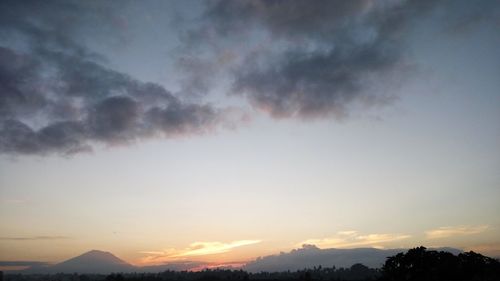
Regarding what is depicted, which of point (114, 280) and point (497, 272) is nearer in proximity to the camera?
point (497, 272)

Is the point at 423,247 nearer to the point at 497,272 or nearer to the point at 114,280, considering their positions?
the point at 497,272

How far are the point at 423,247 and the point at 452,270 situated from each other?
6.76 ft

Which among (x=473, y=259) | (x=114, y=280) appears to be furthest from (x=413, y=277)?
(x=114, y=280)

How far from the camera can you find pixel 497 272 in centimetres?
2122

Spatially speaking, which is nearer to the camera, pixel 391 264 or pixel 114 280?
pixel 391 264

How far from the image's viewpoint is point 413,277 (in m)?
22.8

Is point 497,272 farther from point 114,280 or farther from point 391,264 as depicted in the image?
point 114,280

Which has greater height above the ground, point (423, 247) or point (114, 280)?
point (423, 247)

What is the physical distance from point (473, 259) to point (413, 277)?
3.49 metres

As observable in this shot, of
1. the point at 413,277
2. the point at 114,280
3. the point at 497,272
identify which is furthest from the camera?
the point at 114,280

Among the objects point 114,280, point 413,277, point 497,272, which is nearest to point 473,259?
point 497,272

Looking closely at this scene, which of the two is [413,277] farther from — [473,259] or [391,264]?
[473,259]

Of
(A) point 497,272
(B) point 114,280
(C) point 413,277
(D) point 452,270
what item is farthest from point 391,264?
(B) point 114,280

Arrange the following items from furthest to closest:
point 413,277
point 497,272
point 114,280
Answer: point 114,280
point 413,277
point 497,272
